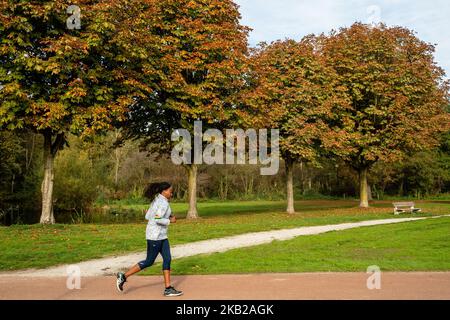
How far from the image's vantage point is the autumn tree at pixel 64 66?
19.2 meters

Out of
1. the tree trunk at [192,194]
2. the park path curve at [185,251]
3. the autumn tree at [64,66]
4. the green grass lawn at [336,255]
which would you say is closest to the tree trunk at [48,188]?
the autumn tree at [64,66]

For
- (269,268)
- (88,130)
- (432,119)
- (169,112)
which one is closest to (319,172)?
(432,119)

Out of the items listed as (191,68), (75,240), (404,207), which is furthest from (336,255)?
(404,207)

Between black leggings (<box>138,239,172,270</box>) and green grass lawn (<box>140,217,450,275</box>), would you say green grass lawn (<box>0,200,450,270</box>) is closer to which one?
green grass lawn (<box>140,217,450,275</box>)

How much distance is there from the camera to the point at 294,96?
3041 centimetres

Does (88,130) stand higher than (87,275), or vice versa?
(88,130)

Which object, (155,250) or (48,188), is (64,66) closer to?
(48,188)

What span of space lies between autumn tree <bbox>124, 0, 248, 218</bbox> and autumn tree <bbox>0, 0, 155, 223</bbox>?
7.02 ft

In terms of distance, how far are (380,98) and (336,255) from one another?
2497 centimetres

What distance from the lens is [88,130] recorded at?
20.3m

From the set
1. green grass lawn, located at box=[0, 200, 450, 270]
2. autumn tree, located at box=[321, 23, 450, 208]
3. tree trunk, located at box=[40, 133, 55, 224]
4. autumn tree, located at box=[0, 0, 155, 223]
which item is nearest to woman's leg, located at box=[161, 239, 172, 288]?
green grass lawn, located at box=[0, 200, 450, 270]

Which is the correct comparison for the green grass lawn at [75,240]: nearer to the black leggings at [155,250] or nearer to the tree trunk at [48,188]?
the tree trunk at [48,188]

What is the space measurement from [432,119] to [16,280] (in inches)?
1308
